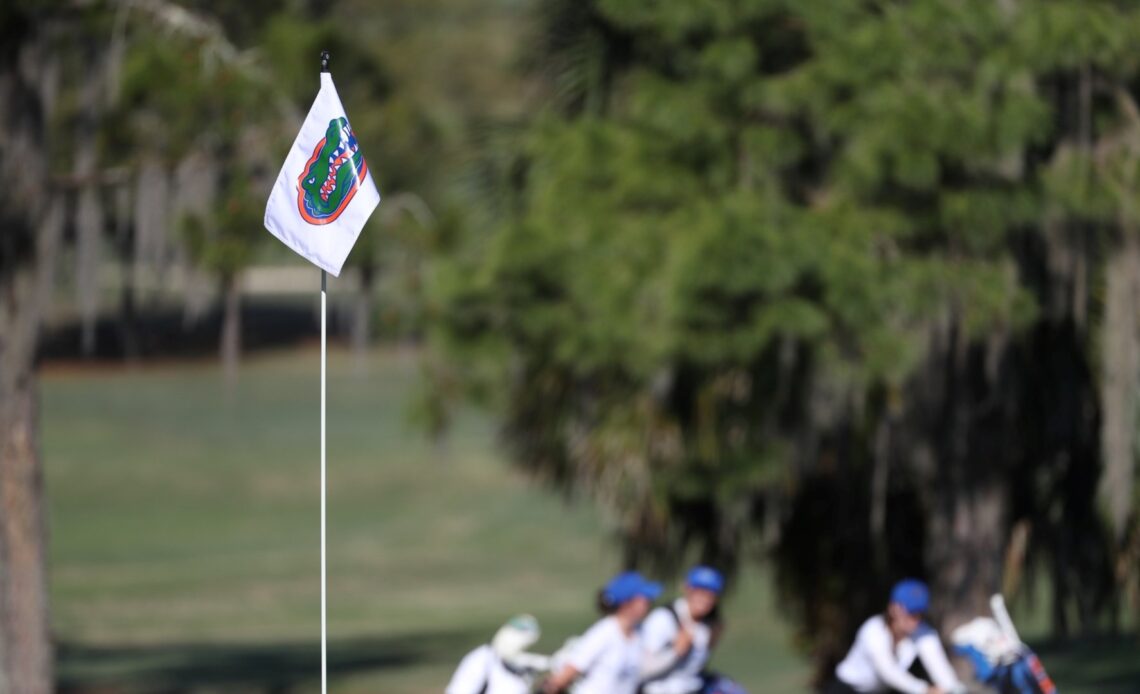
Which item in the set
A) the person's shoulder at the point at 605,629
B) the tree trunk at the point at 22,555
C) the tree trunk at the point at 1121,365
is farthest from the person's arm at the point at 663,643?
the tree trunk at the point at 22,555

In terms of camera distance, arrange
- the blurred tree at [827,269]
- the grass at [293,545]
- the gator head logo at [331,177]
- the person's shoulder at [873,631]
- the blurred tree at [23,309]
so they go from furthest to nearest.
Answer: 1. the grass at [293,545]
2. the blurred tree at [23,309]
3. the blurred tree at [827,269]
4. the person's shoulder at [873,631]
5. the gator head logo at [331,177]

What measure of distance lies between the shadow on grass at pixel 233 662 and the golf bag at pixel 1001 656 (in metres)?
12.4

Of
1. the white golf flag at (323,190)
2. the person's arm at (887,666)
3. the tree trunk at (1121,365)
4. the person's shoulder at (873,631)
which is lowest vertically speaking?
the person's arm at (887,666)

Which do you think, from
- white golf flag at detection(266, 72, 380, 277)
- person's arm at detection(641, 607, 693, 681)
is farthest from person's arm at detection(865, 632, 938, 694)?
white golf flag at detection(266, 72, 380, 277)

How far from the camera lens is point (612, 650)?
362 inches

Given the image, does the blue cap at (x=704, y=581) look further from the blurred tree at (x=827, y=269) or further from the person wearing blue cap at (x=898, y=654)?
the blurred tree at (x=827, y=269)

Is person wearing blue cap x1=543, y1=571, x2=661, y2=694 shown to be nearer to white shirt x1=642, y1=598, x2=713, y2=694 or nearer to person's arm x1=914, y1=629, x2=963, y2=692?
white shirt x1=642, y1=598, x2=713, y2=694

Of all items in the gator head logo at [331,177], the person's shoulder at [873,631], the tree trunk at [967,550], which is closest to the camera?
the gator head logo at [331,177]

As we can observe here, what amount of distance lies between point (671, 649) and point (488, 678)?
1185 millimetres

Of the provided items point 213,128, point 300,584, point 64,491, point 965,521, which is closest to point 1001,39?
point 965,521

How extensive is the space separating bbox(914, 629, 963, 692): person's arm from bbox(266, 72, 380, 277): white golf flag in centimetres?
354

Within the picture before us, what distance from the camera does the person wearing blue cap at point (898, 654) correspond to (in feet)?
33.4

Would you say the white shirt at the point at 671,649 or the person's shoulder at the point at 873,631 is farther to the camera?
the person's shoulder at the point at 873,631

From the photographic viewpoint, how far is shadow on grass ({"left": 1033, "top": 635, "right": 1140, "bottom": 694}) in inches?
895
